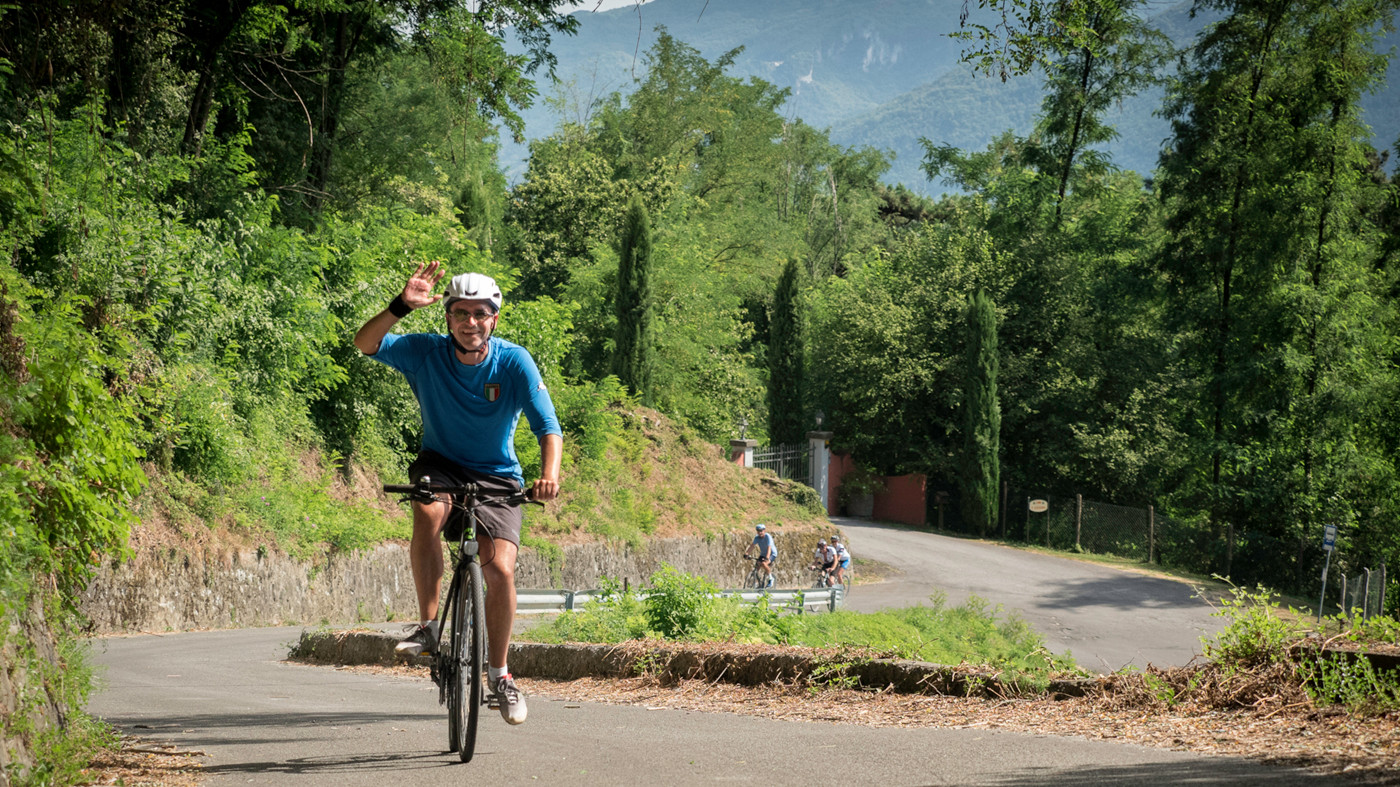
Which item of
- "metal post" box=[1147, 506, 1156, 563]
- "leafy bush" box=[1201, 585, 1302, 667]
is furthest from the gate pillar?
"leafy bush" box=[1201, 585, 1302, 667]

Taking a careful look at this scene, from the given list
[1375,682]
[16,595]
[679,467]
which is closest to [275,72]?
[679,467]

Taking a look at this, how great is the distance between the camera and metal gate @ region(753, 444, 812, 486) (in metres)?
51.1

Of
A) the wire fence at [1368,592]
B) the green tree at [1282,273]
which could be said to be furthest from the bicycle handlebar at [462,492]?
the green tree at [1282,273]

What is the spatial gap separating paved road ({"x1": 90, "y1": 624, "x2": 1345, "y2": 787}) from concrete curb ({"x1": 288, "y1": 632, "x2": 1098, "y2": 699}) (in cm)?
64

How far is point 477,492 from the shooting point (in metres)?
5.71

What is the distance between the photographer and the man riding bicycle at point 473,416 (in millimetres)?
5789

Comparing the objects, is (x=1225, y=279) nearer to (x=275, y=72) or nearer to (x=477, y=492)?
(x=275, y=72)

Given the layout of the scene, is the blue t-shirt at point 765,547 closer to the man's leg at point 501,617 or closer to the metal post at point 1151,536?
the metal post at point 1151,536

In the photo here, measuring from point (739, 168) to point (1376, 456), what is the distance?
35.3 meters

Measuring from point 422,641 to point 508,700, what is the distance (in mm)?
579

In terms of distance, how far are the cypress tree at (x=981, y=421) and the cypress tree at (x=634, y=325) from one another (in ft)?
46.0

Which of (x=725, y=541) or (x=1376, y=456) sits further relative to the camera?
(x=1376, y=456)

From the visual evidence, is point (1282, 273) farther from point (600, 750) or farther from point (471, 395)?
point (471, 395)

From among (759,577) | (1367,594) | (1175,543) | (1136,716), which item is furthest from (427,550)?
(1175,543)
